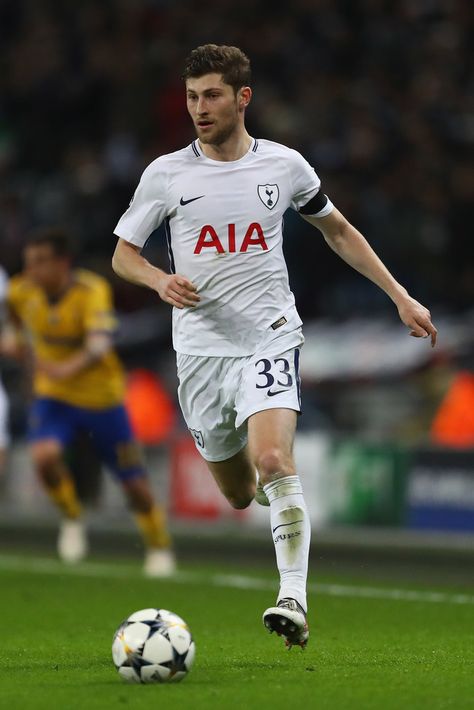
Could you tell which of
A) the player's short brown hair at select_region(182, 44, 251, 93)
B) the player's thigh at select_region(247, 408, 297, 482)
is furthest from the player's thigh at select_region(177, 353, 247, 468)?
the player's short brown hair at select_region(182, 44, 251, 93)

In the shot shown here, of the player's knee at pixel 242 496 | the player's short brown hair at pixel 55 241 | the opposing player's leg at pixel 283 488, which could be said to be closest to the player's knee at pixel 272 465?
the opposing player's leg at pixel 283 488

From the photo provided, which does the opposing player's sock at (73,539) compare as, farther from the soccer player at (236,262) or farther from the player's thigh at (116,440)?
the soccer player at (236,262)

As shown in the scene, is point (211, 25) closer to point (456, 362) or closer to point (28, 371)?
point (456, 362)

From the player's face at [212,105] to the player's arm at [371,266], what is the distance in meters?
0.69

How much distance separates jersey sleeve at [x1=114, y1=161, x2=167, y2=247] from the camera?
24.3 ft

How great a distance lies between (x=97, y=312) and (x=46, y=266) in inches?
23.4

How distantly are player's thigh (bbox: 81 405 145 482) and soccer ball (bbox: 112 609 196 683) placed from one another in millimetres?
6693

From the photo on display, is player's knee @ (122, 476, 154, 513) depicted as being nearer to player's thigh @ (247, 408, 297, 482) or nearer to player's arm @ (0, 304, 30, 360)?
player's arm @ (0, 304, 30, 360)

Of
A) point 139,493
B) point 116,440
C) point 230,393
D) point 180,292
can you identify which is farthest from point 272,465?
point 116,440

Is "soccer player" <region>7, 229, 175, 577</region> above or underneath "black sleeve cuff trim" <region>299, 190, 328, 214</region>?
underneath

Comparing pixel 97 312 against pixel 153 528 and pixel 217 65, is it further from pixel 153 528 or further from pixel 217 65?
pixel 217 65

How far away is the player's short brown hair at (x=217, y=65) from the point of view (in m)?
7.26

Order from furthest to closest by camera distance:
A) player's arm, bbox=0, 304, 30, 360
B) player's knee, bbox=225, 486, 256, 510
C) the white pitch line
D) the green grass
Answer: player's arm, bbox=0, 304, 30, 360, the white pitch line, player's knee, bbox=225, 486, 256, 510, the green grass

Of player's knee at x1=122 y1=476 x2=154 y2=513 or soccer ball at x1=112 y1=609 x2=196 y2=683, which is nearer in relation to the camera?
soccer ball at x1=112 y1=609 x2=196 y2=683
